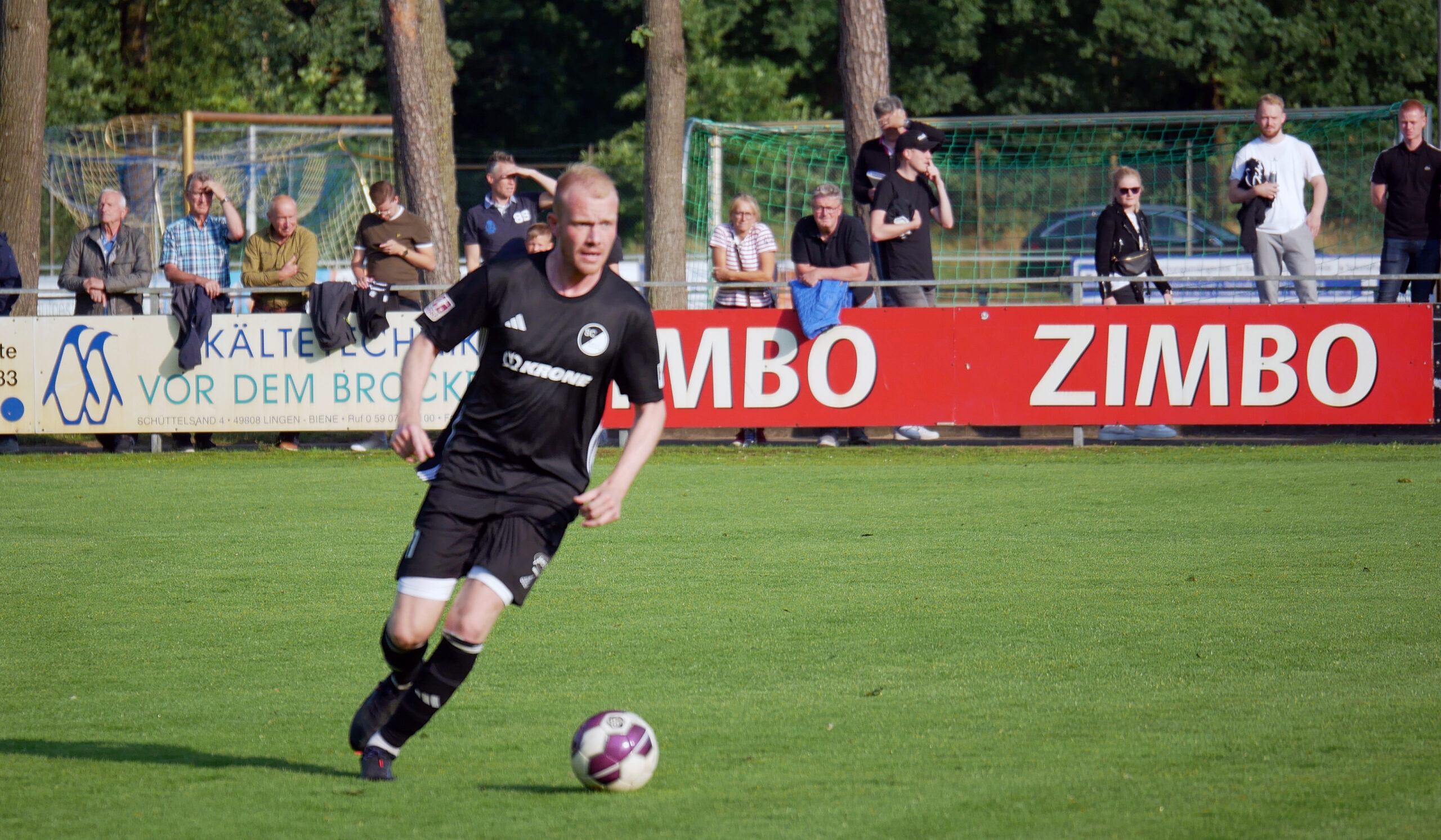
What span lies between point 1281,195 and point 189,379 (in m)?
9.91

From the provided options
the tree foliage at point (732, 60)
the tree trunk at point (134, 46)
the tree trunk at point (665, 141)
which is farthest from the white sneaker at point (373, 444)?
the tree trunk at point (134, 46)

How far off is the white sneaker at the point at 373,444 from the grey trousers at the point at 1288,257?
26.6 ft

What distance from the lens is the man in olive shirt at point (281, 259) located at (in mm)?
14523

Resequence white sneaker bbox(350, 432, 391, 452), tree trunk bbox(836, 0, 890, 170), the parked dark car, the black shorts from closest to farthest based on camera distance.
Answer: the black shorts < white sneaker bbox(350, 432, 391, 452) < tree trunk bbox(836, 0, 890, 170) < the parked dark car

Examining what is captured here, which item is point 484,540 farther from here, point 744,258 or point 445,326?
point 744,258

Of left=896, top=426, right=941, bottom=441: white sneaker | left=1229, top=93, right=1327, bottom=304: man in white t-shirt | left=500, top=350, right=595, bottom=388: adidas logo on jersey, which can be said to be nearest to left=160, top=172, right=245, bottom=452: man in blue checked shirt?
left=896, top=426, right=941, bottom=441: white sneaker

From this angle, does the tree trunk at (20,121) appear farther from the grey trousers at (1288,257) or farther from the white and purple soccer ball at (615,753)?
the white and purple soccer ball at (615,753)

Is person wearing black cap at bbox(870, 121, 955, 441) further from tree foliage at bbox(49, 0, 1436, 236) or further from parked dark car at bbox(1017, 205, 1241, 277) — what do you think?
tree foliage at bbox(49, 0, 1436, 236)

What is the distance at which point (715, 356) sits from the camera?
1385 cm

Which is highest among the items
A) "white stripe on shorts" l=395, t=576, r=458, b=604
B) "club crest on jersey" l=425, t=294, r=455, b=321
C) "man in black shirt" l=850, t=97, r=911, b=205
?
"man in black shirt" l=850, t=97, r=911, b=205

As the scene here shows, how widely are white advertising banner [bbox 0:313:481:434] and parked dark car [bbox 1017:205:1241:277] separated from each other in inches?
568

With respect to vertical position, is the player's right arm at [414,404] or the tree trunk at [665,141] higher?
the tree trunk at [665,141]

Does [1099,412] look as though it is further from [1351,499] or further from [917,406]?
[1351,499]

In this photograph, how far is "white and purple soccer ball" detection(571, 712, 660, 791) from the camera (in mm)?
4590
